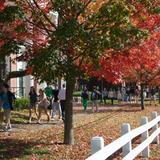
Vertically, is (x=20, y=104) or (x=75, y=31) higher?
(x=75, y=31)

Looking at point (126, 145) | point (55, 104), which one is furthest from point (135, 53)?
point (126, 145)

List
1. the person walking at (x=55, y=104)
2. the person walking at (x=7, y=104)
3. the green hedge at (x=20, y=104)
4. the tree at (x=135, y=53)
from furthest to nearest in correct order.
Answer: the green hedge at (x=20, y=104), the person walking at (x=55, y=104), the person walking at (x=7, y=104), the tree at (x=135, y=53)

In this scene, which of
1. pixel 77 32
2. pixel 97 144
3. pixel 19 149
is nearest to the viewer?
pixel 97 144

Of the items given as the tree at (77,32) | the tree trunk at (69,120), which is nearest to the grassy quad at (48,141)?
the tree trunk at (69,120)

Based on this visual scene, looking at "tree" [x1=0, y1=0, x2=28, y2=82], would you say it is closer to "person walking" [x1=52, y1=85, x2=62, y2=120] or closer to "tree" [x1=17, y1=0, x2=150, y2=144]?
"tree" [x1=17, y1=0, x2=150, y2=144]

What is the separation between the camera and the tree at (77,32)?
1416 centimetres

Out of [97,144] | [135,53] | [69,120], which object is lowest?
[97,144]

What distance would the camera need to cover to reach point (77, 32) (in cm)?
1427

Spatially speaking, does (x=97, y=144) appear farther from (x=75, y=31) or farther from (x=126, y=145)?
(x=75, y=31)

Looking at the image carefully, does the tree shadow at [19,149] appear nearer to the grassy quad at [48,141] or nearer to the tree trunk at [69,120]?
the grassy quad at [48,141]

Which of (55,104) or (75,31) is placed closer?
(75,31)

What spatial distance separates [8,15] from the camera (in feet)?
47.2

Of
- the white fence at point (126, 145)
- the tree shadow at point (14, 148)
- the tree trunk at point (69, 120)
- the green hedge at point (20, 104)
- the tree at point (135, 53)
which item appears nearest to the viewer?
the white fence at point (126, 145)

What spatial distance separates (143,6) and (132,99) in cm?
4461
